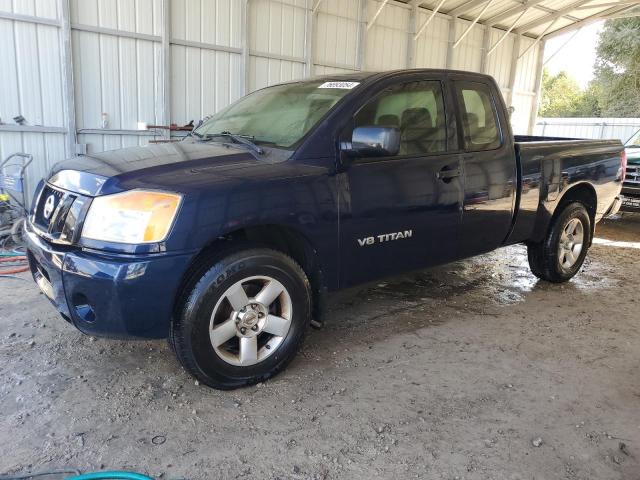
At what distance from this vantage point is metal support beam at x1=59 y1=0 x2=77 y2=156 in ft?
24.0

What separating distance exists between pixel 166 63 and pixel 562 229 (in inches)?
263

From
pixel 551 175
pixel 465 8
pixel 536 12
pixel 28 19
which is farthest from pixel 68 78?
pixel 536 12

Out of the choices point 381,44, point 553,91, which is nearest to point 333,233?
point 381,44

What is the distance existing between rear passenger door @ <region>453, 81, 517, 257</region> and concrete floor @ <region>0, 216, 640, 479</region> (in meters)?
0.70

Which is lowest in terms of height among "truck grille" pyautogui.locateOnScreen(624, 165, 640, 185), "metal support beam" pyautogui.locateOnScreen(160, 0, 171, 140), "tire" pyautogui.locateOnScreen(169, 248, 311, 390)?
"tire" pyautogui.locateOnScreen(169, 248, 311, 390)

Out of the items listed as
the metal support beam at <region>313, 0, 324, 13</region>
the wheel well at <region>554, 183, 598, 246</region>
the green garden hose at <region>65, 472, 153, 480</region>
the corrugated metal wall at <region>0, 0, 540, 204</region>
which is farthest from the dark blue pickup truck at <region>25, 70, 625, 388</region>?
the metal support beam at <region>313, 0, 324, 13</region>

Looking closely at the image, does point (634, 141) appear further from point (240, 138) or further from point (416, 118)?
point (240, 138)

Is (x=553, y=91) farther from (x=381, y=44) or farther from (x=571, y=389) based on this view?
(x=571, y=389)

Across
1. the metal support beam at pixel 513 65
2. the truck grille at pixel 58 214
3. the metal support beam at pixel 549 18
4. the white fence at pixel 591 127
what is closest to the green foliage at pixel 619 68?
the white fence at pixel 591 127

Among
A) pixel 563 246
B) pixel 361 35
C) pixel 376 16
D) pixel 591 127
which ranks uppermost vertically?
pixel 376 16

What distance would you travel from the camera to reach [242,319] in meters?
2.78

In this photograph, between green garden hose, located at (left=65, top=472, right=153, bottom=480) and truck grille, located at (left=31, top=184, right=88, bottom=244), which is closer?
green garden hose, located at (left=65, top=472, right=153, bottom=480)

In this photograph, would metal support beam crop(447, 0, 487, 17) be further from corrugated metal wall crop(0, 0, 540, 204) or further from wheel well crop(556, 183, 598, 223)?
wheel well crop(556, 183, 598, 223)

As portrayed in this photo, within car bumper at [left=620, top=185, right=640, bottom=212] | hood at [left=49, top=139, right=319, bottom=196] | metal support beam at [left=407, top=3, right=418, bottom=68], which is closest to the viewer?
hood at [left=49, top=139, right=319, bottom=196]
